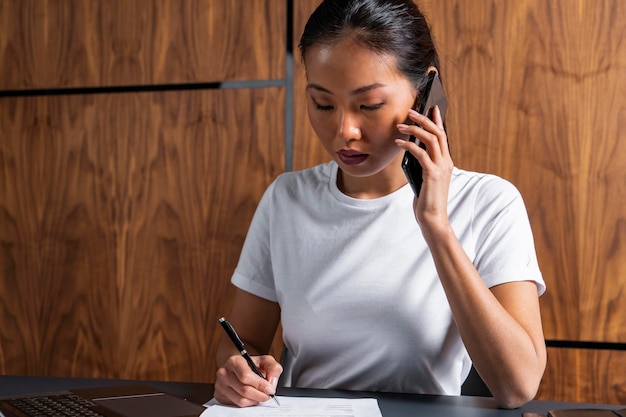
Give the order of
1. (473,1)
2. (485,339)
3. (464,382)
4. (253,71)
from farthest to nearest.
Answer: (253,71) → (473,1) → (464,382) → (485,339)

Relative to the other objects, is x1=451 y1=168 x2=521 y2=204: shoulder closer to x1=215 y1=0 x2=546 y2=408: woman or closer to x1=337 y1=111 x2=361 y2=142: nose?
x1=215 y1=0 x2=546 y2=408: woman

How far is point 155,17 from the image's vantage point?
237 cm

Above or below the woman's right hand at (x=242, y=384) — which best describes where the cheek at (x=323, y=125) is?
above

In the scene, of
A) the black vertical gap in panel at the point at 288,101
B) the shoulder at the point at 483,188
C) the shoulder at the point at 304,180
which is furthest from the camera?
the black vertical gap in panel at the point at 288,101

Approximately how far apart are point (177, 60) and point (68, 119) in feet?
1.43

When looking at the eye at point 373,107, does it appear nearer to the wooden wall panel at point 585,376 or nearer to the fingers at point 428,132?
the fingers at point 428,132

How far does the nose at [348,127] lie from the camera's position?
1479 millimetres

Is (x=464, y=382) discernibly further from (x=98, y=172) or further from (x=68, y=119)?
(x=68, y=119)

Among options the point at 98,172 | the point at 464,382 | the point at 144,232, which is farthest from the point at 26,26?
the point at 464,382

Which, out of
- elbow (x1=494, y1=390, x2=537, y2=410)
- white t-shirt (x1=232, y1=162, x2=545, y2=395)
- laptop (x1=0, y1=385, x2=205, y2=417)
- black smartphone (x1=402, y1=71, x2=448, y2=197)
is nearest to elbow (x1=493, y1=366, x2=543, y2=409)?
elbow (x1=494, y1=390, x2=537, y2=410)

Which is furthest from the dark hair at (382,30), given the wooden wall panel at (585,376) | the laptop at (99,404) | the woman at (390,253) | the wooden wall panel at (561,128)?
the wooden wall panel at (585,376)

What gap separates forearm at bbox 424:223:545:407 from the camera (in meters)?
1.38

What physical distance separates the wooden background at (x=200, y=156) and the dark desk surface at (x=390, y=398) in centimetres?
79

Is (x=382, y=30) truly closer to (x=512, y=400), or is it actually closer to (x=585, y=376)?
(x=512, y=400)
